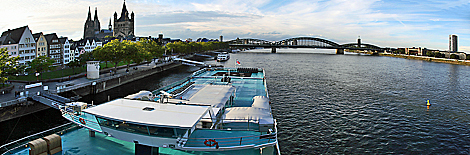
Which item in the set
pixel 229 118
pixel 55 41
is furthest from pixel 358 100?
pixel 55 41

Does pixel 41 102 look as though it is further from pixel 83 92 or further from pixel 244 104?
pixel 244 104

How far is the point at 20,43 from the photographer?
54750mm

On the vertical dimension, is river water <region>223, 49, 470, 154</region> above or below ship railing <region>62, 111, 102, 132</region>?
below

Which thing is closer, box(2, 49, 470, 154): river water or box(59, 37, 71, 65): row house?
box(2, 49, 470, 154): river water

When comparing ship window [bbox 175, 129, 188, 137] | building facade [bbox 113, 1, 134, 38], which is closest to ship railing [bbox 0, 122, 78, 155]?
ship window [bbox 175, 129, 188, 137]

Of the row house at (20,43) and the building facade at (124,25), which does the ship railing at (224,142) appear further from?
the building facade at (124,25)

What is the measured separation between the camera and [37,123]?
25.5m

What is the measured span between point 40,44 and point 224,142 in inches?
2650

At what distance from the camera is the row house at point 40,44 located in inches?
2378

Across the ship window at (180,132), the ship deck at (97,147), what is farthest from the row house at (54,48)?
the ship window at (180,132)

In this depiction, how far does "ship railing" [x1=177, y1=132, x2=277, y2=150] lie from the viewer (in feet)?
34.7

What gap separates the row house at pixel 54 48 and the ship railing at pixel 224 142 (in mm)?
67601

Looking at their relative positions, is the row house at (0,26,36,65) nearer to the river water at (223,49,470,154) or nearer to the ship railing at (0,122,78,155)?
the river water at (223,49,470,154)

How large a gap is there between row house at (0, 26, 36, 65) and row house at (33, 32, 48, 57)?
4.25 feet
